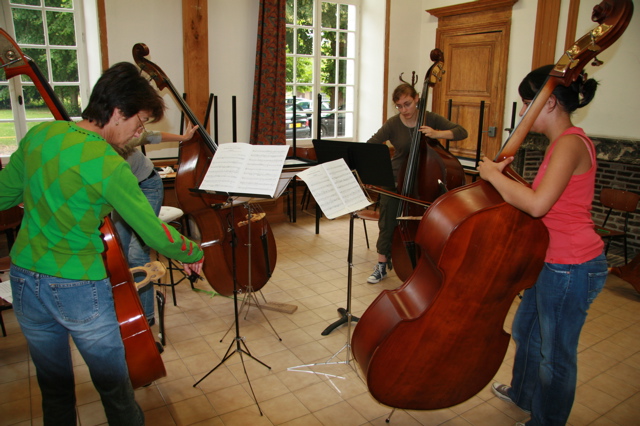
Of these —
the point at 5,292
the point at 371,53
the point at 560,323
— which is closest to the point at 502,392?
the point at 560,323

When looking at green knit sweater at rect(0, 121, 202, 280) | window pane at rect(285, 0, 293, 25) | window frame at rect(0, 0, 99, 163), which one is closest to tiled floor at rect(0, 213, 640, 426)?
green knit sweater at rect(0, 121, 202, 280)

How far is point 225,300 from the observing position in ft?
11.6

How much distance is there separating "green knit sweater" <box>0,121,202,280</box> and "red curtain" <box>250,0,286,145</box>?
13.1 feet

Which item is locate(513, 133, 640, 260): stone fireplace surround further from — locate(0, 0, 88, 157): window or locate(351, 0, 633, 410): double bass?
locate(0, 0, 88, 157): window

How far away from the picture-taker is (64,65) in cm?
473

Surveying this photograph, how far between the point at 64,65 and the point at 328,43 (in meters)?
3.02

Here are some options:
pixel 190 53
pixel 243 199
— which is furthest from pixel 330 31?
pixel 243 199

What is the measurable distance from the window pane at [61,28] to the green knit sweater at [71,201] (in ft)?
12.5

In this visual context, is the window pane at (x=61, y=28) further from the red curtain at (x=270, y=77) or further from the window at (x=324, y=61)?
the window at (x=324, y=61)

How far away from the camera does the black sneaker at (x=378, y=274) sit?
385 cm

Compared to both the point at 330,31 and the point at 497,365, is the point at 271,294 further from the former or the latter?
the point at 330,31

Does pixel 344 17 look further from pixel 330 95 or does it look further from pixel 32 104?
pixel 32 104

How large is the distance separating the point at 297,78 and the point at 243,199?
12.2 ft

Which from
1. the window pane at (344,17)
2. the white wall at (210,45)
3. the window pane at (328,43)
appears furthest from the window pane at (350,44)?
the white wall at (210,45)
